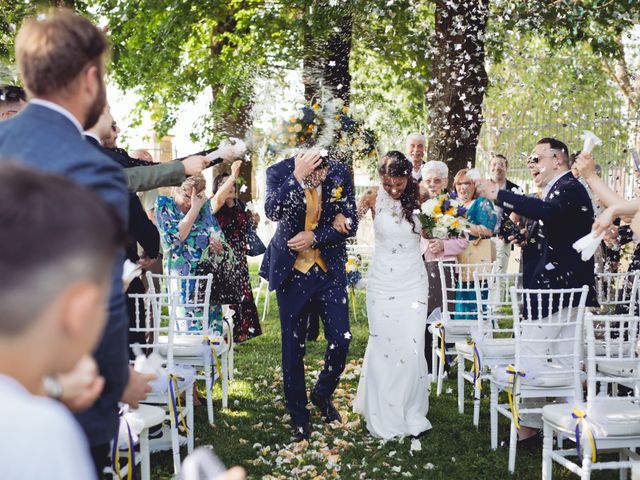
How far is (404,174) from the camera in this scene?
17.2 ft

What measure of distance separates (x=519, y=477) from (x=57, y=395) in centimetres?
384

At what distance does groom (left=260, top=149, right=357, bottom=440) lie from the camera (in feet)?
16.3

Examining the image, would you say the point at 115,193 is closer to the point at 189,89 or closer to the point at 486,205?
the point at 486,205

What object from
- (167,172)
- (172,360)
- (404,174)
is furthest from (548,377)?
(167,172)

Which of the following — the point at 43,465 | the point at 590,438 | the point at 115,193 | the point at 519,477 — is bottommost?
the point at 519,477

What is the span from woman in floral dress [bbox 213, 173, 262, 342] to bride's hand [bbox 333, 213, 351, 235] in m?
1.60

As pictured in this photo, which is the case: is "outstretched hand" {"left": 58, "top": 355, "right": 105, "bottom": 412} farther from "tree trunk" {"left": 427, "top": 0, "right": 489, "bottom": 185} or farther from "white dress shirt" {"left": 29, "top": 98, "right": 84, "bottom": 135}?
"tree trunk" {"left": 427, "top": 0, "right": 489, "bottom": 185}

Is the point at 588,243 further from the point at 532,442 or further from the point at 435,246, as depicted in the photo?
the point at 435,246

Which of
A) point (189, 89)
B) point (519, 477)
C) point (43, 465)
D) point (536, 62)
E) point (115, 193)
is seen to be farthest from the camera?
point (536, 62)

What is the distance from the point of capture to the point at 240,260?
6902 mm

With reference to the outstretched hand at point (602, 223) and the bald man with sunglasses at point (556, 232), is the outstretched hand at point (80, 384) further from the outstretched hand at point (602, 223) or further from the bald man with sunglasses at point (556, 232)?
the bald man with sunglasses at point (556, 232)

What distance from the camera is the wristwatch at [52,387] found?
1.06 metres

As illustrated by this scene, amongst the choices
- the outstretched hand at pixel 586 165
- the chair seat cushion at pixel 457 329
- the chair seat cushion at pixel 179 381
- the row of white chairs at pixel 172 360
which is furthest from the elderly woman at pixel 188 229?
the outstretched hand at pixel 586 165

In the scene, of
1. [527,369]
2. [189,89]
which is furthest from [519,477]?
[189,89]
